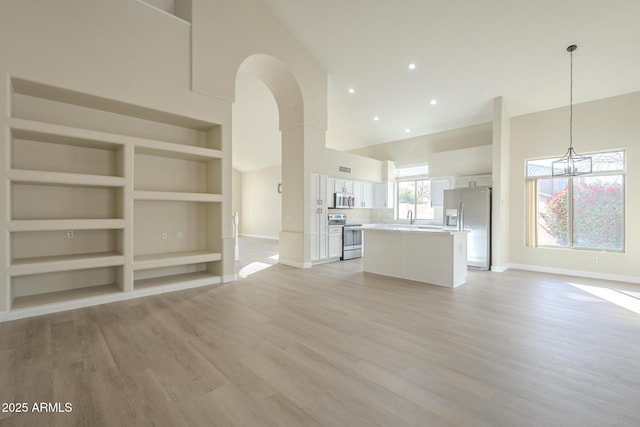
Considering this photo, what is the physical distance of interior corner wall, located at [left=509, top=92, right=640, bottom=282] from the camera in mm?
5387

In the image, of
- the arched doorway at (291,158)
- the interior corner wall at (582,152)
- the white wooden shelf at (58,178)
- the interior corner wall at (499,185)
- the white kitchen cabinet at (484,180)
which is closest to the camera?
the white wooden shelf at (58,178)

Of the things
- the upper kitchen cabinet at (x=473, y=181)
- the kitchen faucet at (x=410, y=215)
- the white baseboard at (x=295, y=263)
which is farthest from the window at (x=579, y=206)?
the white baseboard at (x=295, y=263)

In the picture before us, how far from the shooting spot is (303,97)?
21.3 ft

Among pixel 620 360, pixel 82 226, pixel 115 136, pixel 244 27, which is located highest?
pixel 244 27

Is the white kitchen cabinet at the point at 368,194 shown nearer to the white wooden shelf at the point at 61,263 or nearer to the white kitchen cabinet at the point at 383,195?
the white kitchen cabinet at the point at 383,195

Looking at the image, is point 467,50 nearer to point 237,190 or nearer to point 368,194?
point 368,194

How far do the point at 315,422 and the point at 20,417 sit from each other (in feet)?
5.94

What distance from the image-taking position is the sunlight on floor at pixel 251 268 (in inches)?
230

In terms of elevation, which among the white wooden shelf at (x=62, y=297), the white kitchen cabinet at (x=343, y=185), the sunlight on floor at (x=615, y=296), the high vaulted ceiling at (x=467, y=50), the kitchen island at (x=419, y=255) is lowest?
the sunlight on floor at (x=615, y=296)

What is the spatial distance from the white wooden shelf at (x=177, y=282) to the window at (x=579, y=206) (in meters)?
6.93

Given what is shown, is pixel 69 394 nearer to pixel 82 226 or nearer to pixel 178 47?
pixel 82 226

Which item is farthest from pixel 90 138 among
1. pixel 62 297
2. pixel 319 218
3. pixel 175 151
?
pixel 319 218

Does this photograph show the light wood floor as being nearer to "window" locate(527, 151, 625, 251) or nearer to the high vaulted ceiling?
"window" locate(527, 151, 625, 251)

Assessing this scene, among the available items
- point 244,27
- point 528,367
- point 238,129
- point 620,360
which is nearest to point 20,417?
point 528,367
